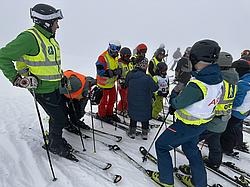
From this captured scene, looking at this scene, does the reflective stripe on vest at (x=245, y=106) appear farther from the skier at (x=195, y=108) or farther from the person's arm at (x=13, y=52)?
the person's arm at (x=13, y=52)

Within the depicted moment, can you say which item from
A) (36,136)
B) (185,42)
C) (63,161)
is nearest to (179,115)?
(63,161)

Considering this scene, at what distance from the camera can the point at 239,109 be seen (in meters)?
4.54

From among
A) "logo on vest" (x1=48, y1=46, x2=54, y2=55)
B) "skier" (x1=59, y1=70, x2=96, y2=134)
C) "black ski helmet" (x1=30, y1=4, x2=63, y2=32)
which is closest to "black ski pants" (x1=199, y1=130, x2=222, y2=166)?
"skier" (x1=59, y1=70, x2=96, y2=134)

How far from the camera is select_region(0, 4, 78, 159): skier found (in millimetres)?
3391

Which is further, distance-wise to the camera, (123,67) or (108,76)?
(123,67)

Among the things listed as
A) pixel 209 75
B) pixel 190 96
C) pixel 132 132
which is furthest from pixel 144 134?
pixel 209 75

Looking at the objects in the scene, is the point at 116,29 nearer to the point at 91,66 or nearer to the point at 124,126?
the point at 91,66

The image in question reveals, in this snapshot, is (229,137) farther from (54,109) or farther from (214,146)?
(54,109)

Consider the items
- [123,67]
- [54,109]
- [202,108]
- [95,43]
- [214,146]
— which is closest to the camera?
[202,108]

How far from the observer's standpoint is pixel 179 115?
3393 millimetres

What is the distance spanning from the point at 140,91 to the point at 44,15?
2.23 meters

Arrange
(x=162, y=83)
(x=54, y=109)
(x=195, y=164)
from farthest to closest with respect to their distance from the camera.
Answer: (x=162, y=83), (x=54, y=109), (x=195, y=164)

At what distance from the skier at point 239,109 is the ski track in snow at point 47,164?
30 centimetres

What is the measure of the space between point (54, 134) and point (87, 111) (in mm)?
2706
